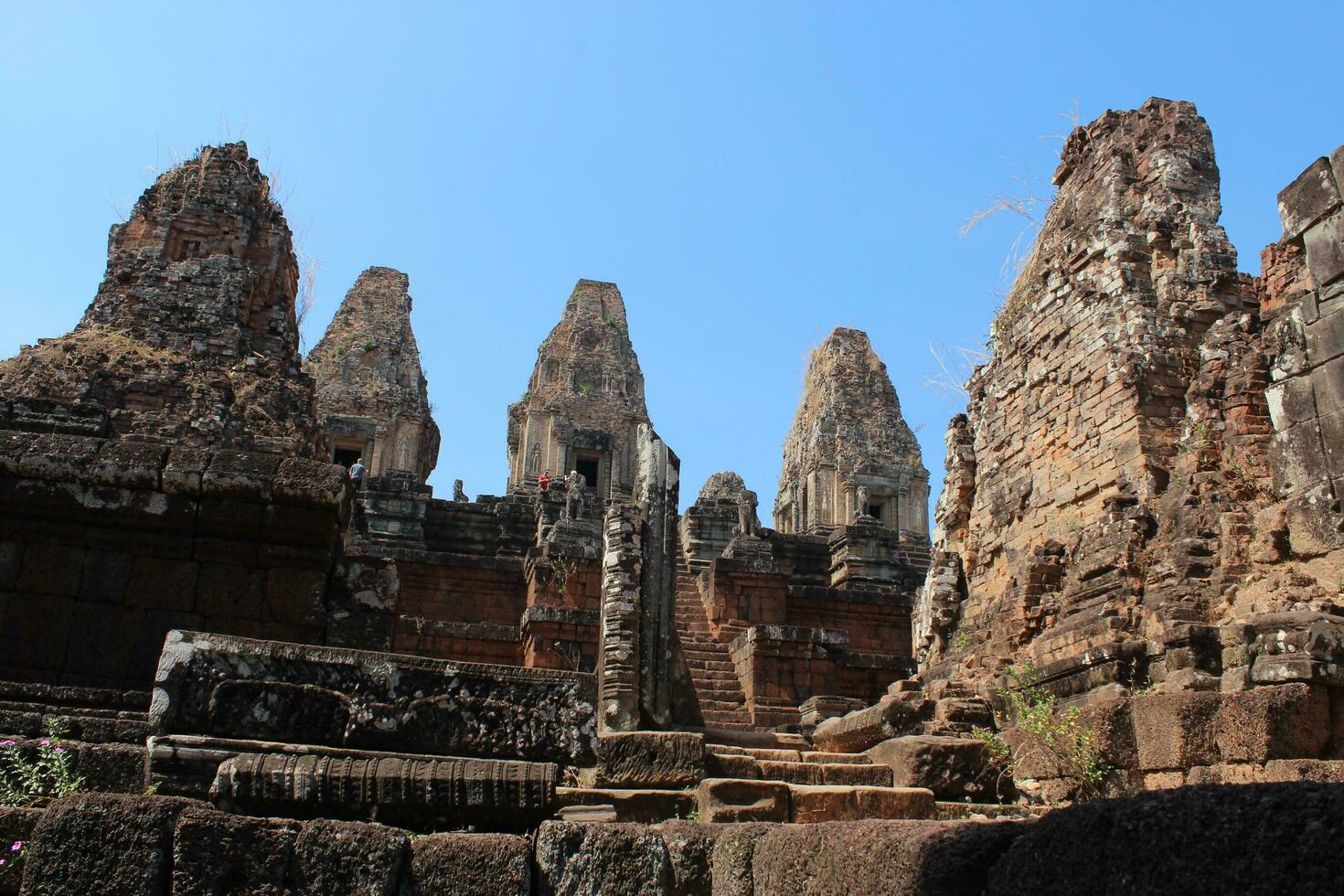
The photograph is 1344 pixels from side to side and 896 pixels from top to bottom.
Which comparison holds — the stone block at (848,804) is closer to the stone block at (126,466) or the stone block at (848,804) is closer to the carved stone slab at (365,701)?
the carved stone slab at (365,701)

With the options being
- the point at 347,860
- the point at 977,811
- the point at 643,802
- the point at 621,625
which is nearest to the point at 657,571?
the point at 621,625

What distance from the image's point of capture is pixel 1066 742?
27.0 feet

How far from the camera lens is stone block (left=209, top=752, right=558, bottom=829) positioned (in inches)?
152

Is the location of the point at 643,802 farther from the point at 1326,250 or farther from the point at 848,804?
the point at 1326,250

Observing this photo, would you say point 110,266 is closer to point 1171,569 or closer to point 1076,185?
point 1076,185

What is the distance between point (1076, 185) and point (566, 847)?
37.2 ft

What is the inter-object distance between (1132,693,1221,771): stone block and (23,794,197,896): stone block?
6185 mm

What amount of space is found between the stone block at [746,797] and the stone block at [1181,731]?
2624 millimetres

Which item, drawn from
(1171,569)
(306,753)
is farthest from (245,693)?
(1171,569)

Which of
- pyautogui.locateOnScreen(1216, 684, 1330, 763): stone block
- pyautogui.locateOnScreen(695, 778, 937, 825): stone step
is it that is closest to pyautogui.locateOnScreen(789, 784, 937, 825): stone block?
pyautogui.locateOnScreen(695, 778, 937, 825): stone step

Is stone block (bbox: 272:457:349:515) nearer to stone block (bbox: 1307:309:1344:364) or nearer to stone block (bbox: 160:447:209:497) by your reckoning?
stone block (bbox: 160:447:209:497)

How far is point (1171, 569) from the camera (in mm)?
9273

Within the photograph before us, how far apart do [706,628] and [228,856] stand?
46.7ft

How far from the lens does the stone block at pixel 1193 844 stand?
1.77m
